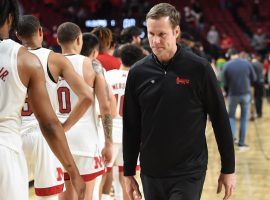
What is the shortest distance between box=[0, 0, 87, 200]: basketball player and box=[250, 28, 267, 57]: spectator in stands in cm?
2058

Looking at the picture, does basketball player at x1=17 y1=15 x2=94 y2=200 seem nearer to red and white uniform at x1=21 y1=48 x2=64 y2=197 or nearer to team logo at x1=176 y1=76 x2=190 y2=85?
red and white uniform at x1=21 y1=48 x2=64 y2=197

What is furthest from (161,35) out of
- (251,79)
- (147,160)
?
(251,79)

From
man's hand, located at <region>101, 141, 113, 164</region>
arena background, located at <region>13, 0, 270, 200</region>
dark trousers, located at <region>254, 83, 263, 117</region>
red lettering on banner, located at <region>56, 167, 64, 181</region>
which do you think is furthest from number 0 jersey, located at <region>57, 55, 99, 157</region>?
arena background, located at <region>13, 0, 270, 200</region>

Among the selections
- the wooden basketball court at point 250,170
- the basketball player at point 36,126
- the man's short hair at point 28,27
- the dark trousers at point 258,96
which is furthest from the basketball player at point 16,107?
the dark trousers at point 258,96

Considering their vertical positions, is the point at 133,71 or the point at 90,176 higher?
the point at 133,71

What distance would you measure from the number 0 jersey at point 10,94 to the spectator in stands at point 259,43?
20.6 metres

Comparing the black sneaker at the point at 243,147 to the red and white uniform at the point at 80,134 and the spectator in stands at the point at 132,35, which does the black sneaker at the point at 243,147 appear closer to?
the spectator in stands at the point at 132,35

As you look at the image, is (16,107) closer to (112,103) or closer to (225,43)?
(112,103)

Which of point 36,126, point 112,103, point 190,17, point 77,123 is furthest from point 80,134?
point 190,17

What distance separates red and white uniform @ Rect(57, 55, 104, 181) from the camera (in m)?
4.79

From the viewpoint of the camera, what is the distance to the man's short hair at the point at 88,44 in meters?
5.42

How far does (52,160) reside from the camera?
440 centimetres

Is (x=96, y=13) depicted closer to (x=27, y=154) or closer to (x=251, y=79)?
(x=251, y=79)

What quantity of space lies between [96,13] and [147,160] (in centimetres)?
1982
